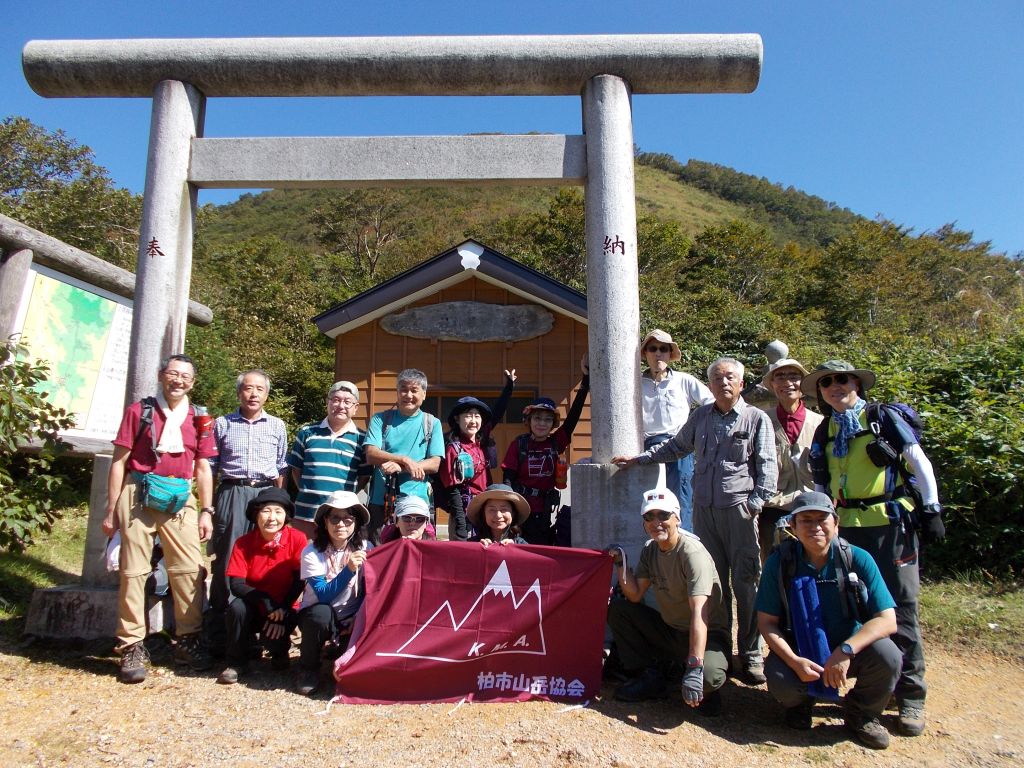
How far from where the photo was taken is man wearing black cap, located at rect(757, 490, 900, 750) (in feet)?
11.3

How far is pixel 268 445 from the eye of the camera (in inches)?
185

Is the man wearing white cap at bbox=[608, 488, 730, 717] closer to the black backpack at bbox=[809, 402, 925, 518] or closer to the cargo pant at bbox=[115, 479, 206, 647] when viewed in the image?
the black backpack at bbox=[809, 402, 925, 518]

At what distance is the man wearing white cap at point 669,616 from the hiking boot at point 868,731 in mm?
637

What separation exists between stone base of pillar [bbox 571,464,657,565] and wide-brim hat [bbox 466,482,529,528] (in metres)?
→ 0.35

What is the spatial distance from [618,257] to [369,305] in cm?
556

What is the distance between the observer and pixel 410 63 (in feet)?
16.7

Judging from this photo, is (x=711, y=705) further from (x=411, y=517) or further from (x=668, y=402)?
(x=668, y=402)

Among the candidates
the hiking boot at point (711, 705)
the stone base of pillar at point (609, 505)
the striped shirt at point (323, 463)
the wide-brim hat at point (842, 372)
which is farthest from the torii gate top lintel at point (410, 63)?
the hiking boot at point (711, 705)

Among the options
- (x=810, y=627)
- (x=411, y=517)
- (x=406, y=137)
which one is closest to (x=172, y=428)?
(x=411, y=517)

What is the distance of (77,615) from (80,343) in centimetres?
224

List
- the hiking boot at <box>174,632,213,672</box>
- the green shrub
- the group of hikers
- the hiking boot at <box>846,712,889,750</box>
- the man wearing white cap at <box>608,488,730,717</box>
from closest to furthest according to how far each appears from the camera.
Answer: the hiking boot at <box>846,712,889,750</box>, the group of hikers, the man wearing white cap at <box>608,488,730,717</box>, the hiking boot at <box>174,632,213,672</box>, the green shrub

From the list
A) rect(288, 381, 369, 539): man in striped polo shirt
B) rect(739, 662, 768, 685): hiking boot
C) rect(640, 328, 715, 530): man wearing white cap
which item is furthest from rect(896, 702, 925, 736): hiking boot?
rect(288, 381, 369, 539): man in striped polo shirt

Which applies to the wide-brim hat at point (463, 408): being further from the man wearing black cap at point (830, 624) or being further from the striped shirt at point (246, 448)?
the man wearing black cap at point (830, 624)

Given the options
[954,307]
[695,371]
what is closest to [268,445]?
[695,371]
